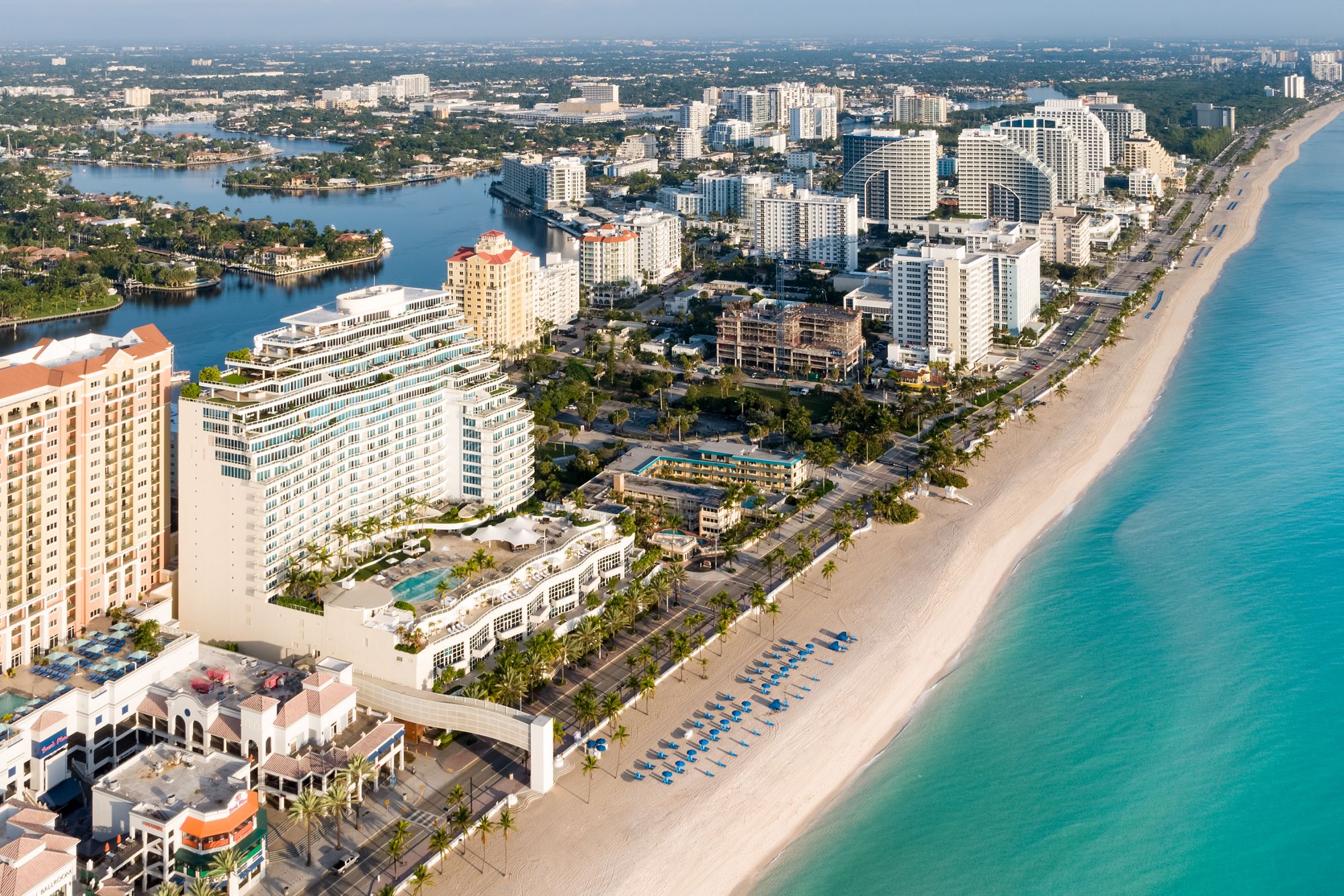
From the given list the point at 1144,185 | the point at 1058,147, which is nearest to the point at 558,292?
the point at 1058,147

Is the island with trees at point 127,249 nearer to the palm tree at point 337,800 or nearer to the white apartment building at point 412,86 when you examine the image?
the palm tree at point 337,800

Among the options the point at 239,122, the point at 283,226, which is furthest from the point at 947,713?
the point at 239,122

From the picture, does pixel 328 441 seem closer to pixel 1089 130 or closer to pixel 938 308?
Result: pixel 938 308

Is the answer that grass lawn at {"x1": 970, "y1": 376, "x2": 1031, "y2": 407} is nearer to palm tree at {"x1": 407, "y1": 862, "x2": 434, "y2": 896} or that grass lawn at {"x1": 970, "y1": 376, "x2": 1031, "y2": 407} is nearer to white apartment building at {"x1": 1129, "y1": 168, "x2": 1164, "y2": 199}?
palm tree at {"x1": 407, "y1": 862, "x2": 434, "y2": 896}

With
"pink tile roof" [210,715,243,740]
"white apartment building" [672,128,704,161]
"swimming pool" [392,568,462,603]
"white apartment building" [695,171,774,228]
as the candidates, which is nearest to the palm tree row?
"pink tile roof" [210,715,243,740]

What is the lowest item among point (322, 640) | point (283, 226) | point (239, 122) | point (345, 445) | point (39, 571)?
point (322, 640)

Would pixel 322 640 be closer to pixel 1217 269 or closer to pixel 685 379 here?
pixel 685 379
